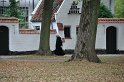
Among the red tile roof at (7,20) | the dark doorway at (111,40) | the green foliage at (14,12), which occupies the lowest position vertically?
the dark doorway at (111,40)

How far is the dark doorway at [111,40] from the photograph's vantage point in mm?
43969

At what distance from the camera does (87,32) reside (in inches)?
964

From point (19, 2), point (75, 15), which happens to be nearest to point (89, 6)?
point (75, 15)

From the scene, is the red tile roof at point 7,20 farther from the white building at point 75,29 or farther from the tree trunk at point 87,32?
the tree trunk at point 87,32

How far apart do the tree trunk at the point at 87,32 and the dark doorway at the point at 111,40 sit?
64.2ft

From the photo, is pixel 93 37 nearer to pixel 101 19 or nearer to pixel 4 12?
pixel 101 19

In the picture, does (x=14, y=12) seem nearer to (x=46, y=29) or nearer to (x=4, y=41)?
(x=4, y=41)

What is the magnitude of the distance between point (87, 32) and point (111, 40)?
65.3 feet

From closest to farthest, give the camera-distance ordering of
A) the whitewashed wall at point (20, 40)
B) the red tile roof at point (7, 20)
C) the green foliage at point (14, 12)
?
the red tile roof at point (7, 20) < the whitewashed wall at point (20, 40) < the green foliage at point (14, 12)

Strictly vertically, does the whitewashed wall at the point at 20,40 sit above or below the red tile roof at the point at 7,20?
below

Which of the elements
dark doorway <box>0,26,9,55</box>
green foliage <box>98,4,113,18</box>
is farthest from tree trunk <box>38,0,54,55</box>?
green foliage <box>98,4,113,18</box>

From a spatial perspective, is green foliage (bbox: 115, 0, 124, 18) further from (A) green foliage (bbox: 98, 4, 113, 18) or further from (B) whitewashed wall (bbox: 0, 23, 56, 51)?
(B) whitewashed wall (bbox: 0, 23, 56, 51)

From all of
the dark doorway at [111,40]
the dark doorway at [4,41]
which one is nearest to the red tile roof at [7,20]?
the dark doorway at [4,41]

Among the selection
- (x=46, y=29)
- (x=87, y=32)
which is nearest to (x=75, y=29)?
(x=46, y=29)
